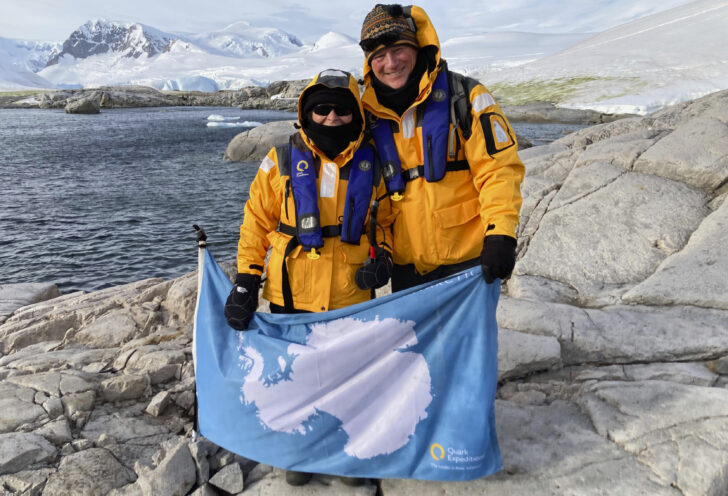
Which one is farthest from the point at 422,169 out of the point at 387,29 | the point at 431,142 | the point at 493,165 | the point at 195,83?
the point at 195,83

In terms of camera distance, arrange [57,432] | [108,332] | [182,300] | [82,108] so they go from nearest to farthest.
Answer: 1. [57,432]
2. [108,332]
3. [182,300]
4. [82,108]

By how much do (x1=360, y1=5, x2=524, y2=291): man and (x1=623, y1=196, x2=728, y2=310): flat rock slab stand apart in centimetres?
385

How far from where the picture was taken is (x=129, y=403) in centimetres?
552

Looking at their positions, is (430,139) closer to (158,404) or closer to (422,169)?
(422,169)

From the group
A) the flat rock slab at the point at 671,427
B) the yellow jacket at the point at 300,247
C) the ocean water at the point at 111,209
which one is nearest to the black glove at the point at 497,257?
the yellow jacket at the point at 300,247

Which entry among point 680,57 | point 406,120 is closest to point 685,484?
point 406,120

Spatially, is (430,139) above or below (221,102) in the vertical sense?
below

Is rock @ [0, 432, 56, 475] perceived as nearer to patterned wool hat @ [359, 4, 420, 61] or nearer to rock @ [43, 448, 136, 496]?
rock @ [43, 448, 136, 496]

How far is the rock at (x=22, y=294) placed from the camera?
36.1 feet

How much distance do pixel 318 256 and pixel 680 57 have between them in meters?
94.2

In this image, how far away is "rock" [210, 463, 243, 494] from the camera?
3.88m

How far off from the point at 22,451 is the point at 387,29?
4879mm

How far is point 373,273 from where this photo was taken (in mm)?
3770

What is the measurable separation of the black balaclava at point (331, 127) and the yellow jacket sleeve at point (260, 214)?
1.34ft
